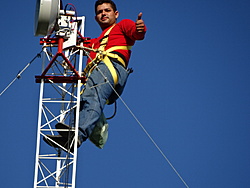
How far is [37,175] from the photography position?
1501 cm

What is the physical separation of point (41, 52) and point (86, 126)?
223cm

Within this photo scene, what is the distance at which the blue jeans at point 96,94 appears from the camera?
50.5 ft

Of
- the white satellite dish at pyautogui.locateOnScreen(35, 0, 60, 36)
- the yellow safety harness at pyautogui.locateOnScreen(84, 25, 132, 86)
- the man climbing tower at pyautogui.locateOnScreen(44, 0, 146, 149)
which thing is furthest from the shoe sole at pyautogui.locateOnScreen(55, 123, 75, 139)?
the white satellite dish at pyautogui.locateOnScreen(35, 0, 60, 36)

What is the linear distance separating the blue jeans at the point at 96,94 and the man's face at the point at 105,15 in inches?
60.9

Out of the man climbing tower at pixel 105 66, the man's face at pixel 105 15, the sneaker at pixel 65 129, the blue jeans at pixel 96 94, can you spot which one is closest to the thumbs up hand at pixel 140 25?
the man climbing tower at pixel 105 66

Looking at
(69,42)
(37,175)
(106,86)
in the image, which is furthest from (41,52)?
(37,175)

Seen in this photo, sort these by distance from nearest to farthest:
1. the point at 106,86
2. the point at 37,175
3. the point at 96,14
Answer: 1. the point at 37,175
2. the point at 106,86
3. the point at 96,14

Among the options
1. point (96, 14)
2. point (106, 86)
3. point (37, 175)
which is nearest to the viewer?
point (37, 175)

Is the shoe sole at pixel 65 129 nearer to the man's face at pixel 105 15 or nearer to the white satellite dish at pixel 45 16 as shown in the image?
the white satellite dish at pixel 45 16

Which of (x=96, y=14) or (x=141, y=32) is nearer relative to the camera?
(x=141, y=32)

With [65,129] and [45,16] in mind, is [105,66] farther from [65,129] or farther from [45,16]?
[65,129]

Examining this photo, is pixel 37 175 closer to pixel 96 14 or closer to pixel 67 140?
pixel 67 140

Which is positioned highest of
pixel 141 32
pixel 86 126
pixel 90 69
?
pixel 141 32

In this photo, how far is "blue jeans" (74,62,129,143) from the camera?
15398 millimetres
